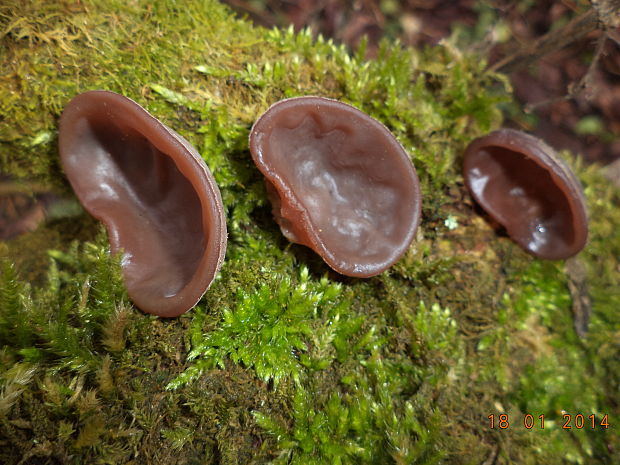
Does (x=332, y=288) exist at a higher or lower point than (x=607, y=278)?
higher

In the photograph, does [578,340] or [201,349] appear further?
[578,340]

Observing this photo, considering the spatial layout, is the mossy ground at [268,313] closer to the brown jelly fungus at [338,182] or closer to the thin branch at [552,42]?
the brown jelly fungus at [338,182]

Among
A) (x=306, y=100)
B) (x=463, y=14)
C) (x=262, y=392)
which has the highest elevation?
(x=306, y=100)

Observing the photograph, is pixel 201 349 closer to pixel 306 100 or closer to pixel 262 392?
pixel 262 392

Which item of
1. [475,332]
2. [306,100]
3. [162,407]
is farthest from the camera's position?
[475,332]

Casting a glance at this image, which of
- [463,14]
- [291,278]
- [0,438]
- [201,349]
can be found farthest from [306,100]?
[463,14]

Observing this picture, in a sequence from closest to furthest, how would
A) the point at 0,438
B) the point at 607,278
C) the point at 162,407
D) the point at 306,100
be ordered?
the point at 0,438, the point at 162,407, the point at 306,100, the point at 607,278
